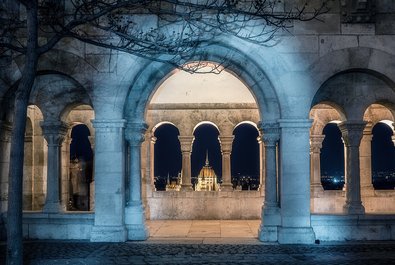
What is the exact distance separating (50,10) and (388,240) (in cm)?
716

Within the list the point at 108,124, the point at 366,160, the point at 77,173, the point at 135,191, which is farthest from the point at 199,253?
the point at 77,173

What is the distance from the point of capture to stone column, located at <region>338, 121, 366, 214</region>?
10.4 metres

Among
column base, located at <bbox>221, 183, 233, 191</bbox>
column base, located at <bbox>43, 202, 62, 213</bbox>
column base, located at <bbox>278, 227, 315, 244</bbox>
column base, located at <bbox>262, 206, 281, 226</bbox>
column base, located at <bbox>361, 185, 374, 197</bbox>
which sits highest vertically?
column base, located at <bbox>221, 183, 233, 191</bbox>

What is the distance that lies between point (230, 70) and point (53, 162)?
3.82m

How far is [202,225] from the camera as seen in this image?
1256 cm

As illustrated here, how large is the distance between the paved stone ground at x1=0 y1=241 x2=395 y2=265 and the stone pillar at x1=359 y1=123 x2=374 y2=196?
157 inches

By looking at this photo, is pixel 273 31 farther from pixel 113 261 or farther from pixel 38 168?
pixel 38 168

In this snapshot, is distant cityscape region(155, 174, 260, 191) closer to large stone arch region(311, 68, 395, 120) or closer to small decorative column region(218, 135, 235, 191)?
small decorative column region(218, 135, 235, 191)

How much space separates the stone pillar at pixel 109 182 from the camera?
9.86m

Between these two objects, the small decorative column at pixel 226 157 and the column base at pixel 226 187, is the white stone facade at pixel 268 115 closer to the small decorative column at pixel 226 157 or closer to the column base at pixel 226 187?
the column base at pixel 226 187

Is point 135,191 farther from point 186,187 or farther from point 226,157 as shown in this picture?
point 226,157

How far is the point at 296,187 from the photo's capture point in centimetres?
981

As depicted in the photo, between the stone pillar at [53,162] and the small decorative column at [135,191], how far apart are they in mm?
1453

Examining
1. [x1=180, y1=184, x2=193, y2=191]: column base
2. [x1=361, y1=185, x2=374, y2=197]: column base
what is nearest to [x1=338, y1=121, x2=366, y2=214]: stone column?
[x1=361, y1=185, x2=374, y2=197]: column base
